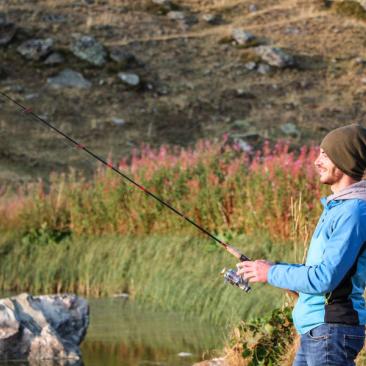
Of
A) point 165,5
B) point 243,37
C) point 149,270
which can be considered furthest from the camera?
point 165,5

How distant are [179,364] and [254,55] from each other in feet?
104

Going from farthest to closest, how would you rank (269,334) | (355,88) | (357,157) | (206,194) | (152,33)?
(152,33) → (355,88) → (206,194) → (269,334) → (357,157)

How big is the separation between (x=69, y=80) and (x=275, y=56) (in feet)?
23.4

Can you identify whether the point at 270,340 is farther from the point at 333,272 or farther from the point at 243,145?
the point at 243,145

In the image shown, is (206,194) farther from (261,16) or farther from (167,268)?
(261,16)

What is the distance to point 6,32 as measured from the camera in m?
39.4

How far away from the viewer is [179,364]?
10078 mm

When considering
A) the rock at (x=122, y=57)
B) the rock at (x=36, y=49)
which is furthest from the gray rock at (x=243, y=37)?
the rock at (x=36, y=49)

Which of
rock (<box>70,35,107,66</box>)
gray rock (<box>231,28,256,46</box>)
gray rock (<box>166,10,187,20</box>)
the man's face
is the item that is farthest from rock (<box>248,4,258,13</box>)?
the man's face

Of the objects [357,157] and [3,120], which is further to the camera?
[3,120]

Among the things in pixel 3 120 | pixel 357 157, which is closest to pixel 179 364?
pixel 357 157

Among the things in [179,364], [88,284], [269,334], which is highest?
[269,334]

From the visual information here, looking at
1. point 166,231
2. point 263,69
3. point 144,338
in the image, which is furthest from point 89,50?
point 144,338

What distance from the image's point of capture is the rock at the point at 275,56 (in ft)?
133
